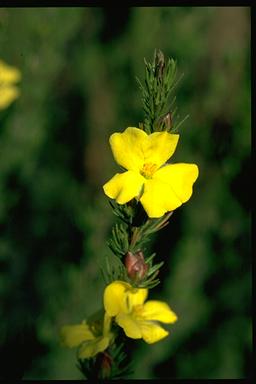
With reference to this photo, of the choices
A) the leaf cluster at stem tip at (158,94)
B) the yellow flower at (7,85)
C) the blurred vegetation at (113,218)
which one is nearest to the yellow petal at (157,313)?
the leaf cluster at stem tip at (158,94)

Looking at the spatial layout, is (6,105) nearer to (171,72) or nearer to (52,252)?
(52,252)

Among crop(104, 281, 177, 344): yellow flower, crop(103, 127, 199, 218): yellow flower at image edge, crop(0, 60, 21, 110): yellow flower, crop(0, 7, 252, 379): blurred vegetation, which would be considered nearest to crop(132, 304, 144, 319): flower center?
crop(104, 281, 177, 344): yellow flower

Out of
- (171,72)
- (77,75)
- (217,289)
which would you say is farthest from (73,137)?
(171,72)

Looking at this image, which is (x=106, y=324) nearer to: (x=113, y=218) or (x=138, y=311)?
(x=138, y=311)

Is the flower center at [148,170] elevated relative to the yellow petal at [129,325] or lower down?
elevated

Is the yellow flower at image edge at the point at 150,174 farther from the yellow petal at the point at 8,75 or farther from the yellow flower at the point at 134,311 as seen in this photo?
the yellow petal at the point at 8,75

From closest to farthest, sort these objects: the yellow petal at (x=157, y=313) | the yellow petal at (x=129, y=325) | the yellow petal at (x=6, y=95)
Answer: the yellow petal at (x=129, y=325) < the yellow petal at (x=157, y=313) < the yellow petal at (x=6, y=95)

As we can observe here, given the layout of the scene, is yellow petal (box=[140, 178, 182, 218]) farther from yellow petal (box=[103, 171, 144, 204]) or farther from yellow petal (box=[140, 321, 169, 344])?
yellow petal (box=[140, 321, 169, 344])
